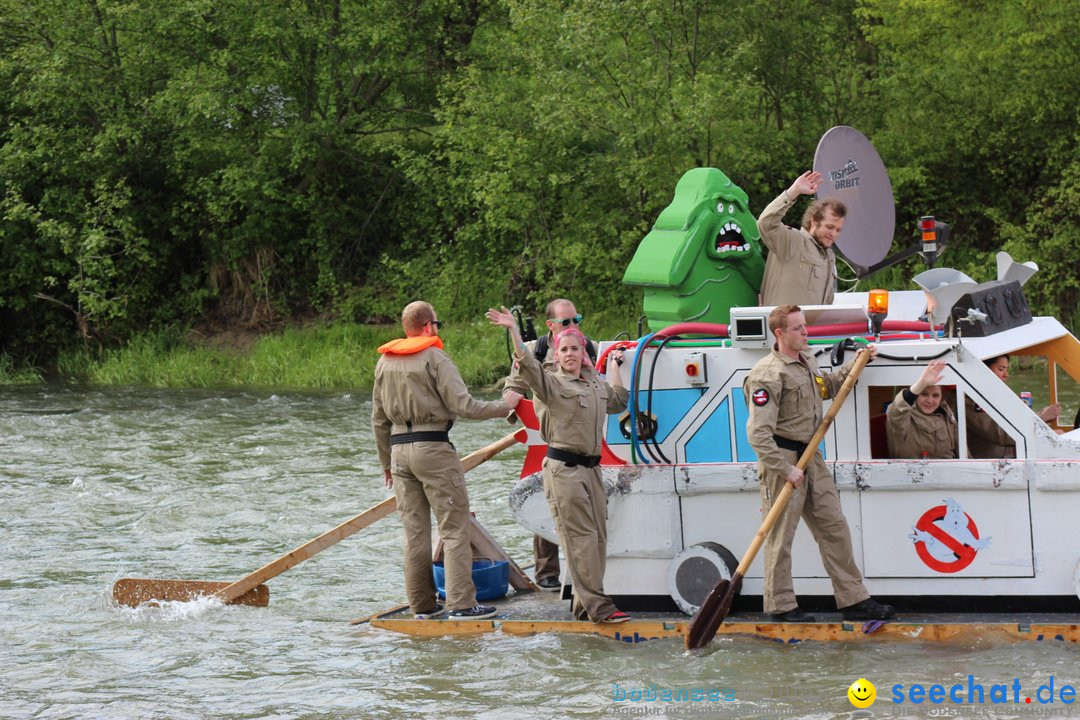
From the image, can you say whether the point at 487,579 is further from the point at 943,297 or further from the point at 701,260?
the point at 943,297

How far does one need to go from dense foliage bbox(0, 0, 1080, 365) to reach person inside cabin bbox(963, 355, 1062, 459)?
16275mm

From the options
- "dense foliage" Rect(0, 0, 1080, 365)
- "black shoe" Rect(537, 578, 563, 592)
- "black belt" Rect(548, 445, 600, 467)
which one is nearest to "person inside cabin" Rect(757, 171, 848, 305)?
"black belt" Rect(548, 445, 600, 467)

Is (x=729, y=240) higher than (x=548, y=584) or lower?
higher

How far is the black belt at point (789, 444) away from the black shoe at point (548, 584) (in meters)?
2.48

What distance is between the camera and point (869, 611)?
27.6ft

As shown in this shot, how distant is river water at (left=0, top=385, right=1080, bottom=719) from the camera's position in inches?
320

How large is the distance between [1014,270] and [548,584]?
3.79m

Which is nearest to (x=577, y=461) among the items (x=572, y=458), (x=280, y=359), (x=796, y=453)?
(x=572, y=458)


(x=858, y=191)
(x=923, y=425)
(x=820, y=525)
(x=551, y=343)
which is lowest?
(x=820, y=525)

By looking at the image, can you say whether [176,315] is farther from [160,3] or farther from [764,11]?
[764,11]

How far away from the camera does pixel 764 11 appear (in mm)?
27078

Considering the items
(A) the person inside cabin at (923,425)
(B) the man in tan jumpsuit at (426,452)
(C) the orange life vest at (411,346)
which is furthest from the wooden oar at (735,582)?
(C) the orange life vest at (411,346)

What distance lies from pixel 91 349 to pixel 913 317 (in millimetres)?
22348

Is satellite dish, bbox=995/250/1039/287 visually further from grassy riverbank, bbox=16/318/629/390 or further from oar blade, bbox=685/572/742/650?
grassy riverbank, bbox=16/318/629/390
